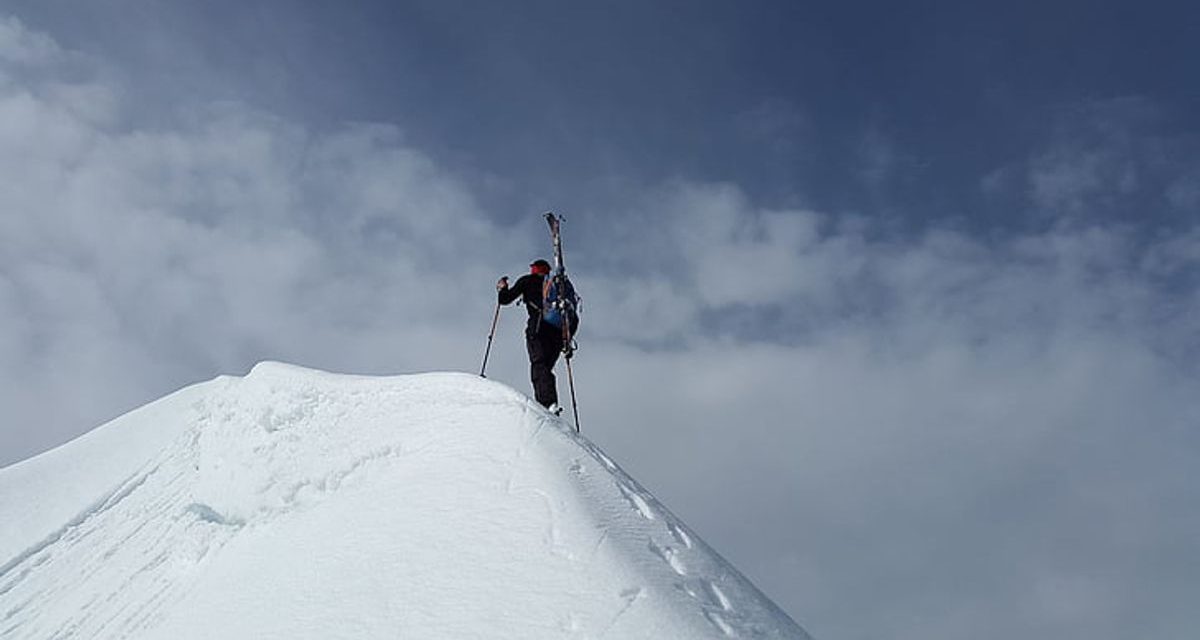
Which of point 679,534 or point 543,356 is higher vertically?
point 543,356

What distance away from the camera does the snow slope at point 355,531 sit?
4812 millimetres

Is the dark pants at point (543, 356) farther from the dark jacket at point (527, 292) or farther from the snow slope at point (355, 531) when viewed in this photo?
the snow slope at point (355, 531)

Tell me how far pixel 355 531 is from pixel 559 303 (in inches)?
208

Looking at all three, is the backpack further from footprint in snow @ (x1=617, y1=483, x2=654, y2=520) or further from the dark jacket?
footprint in snow @ (x1=617, y1=483, x2=654, y2=520)

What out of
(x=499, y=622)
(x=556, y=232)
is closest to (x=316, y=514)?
(x=499, y=622)

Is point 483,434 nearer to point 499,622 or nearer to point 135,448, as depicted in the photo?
point 499,622

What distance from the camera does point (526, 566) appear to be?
A: 16.3 feet

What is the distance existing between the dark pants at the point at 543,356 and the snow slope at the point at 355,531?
7.79ft

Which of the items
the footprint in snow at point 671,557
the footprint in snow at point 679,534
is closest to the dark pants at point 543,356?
A: the footprint in snow at point 679,534

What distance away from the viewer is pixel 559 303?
35.1 ft

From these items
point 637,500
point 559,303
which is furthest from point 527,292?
point 637,500

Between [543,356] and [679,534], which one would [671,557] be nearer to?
[679,534]

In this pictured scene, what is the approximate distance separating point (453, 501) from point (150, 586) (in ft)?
10.1

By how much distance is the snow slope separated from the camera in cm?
481
